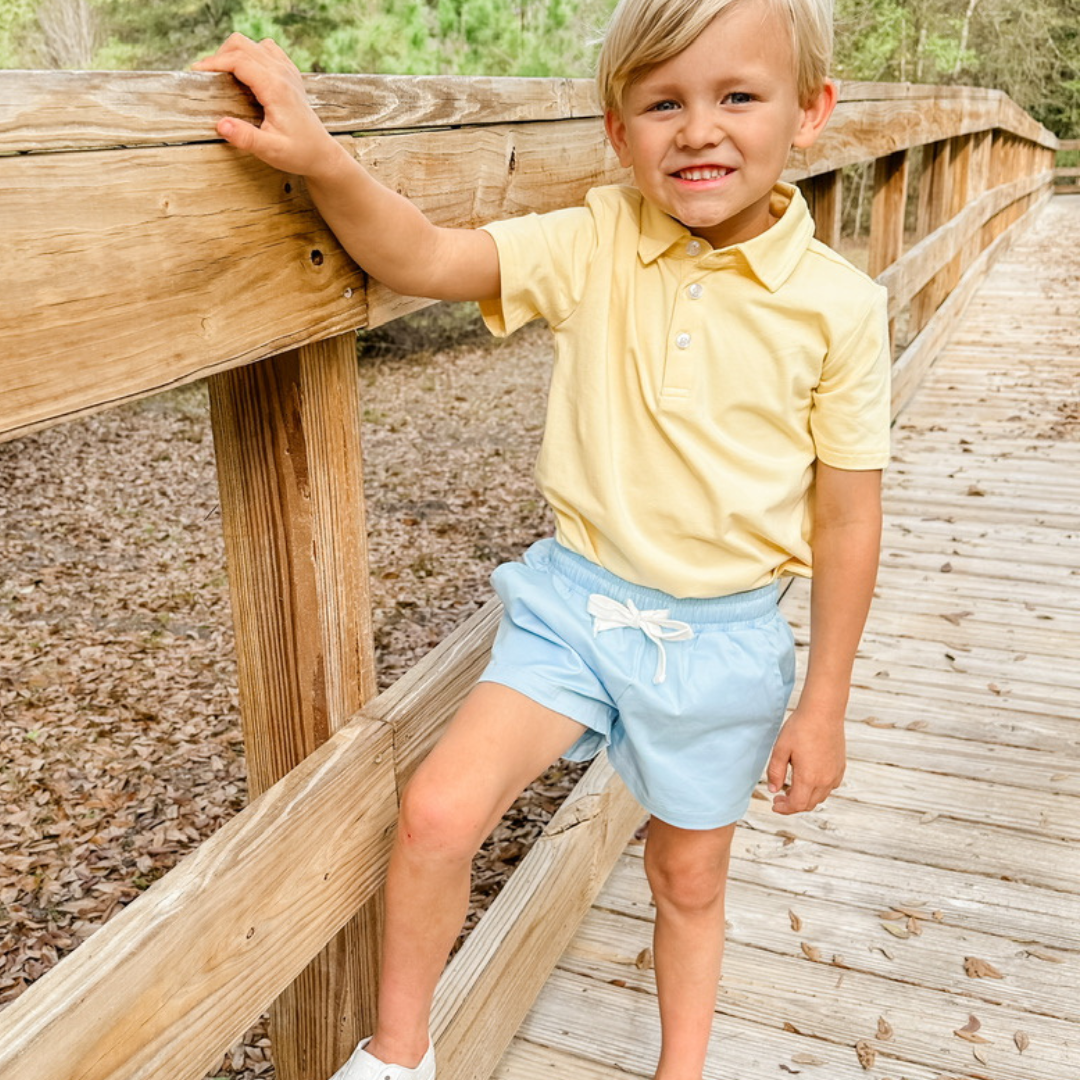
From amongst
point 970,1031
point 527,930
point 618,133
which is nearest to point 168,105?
point 618,133

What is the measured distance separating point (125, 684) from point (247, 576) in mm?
4331

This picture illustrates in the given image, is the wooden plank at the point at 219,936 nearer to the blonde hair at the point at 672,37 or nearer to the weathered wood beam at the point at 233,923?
the weathered wood beam at the point at 233,923

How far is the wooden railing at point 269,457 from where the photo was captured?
3.22ft

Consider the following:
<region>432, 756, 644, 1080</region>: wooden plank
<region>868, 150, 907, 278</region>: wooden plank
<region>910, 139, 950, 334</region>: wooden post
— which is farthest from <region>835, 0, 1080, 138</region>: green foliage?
<region>432, 756, 644, 1080</region>: wooden plank

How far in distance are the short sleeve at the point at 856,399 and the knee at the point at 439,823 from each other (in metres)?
0.71

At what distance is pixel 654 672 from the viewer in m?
1.65

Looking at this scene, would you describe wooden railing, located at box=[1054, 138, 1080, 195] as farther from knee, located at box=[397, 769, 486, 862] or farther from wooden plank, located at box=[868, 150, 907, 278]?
knee, located at box=[397, 769, 486, 862]

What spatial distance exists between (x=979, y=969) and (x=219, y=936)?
1.70 metres

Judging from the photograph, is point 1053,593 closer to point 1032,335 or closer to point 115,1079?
point 115,1079

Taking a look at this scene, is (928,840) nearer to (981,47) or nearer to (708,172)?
(708,172)

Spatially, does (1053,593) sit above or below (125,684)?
above

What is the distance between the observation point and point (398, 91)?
1.44 metres

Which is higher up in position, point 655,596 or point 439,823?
point 655,596

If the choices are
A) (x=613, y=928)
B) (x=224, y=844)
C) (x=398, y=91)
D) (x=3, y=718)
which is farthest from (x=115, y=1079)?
(x=3, y=718)
